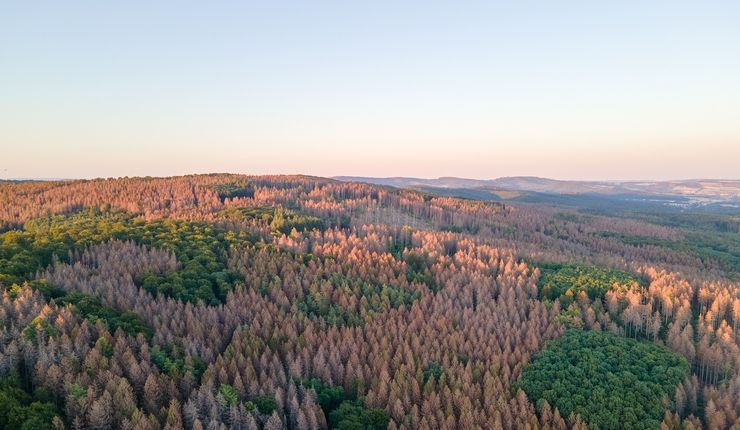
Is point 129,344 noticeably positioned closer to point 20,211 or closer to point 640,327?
point 640,327

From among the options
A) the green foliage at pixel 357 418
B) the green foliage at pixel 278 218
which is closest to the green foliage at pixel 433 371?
the green foliage at pixel 357 418

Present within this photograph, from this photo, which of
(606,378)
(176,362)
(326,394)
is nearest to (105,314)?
(176,362)

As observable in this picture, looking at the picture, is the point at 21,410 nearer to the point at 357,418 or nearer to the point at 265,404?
the point at 265,404

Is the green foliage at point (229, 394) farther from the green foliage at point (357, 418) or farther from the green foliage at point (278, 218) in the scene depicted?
the green foliage at point (278, 218)

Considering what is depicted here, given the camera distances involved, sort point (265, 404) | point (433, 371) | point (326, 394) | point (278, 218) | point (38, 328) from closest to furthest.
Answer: point (265, 404)
point (38, 328)
point (326, 394)
point (433, 371)
point (278, 218)

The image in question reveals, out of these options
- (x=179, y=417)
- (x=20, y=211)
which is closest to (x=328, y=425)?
(x=179, y=417)
